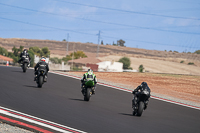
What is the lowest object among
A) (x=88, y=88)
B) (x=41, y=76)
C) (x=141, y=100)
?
(x=141, y=100)

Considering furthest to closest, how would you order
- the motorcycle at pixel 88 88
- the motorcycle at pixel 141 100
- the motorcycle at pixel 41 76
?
1. the motorcycle at pixel 41 76
2. the motorcycle at pixel 88 88
3. the motorcycle at pixel 141 100

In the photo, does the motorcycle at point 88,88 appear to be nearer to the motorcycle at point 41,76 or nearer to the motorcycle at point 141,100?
the motorcycle at point 41,76

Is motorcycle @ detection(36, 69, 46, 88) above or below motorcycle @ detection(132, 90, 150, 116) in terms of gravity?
above

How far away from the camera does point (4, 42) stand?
7544 inches

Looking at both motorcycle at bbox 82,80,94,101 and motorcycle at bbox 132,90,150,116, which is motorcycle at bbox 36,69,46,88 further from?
motorcycle at bbox 132,90,150,116

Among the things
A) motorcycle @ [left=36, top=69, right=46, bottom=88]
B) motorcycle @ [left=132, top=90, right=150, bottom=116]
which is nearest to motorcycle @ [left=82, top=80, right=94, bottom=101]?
motorcycle @ [left=36, top=69, right=46, bottom=88]

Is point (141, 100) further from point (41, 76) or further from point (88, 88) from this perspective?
point (41, 76)

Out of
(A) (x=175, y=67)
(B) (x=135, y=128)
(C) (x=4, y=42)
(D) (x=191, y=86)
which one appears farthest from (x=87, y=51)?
(B) (x=135, y=128)

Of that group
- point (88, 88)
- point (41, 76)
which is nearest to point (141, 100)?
point (88, 88)

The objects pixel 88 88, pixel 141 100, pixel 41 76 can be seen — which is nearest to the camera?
pixel 141 100

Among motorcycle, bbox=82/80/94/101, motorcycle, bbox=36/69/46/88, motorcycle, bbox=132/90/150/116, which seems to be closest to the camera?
motorcycle, bbox=132/90/150/116

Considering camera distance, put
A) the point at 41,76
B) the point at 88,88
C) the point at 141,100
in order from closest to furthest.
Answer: the point at 141,100, the point at 88,88, the point at 41,76

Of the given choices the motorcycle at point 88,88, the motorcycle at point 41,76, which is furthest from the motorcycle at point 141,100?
the motorcycle at point 41,76

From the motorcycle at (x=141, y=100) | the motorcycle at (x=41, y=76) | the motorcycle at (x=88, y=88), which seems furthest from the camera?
the motorcycle at (x=41, y=76)
